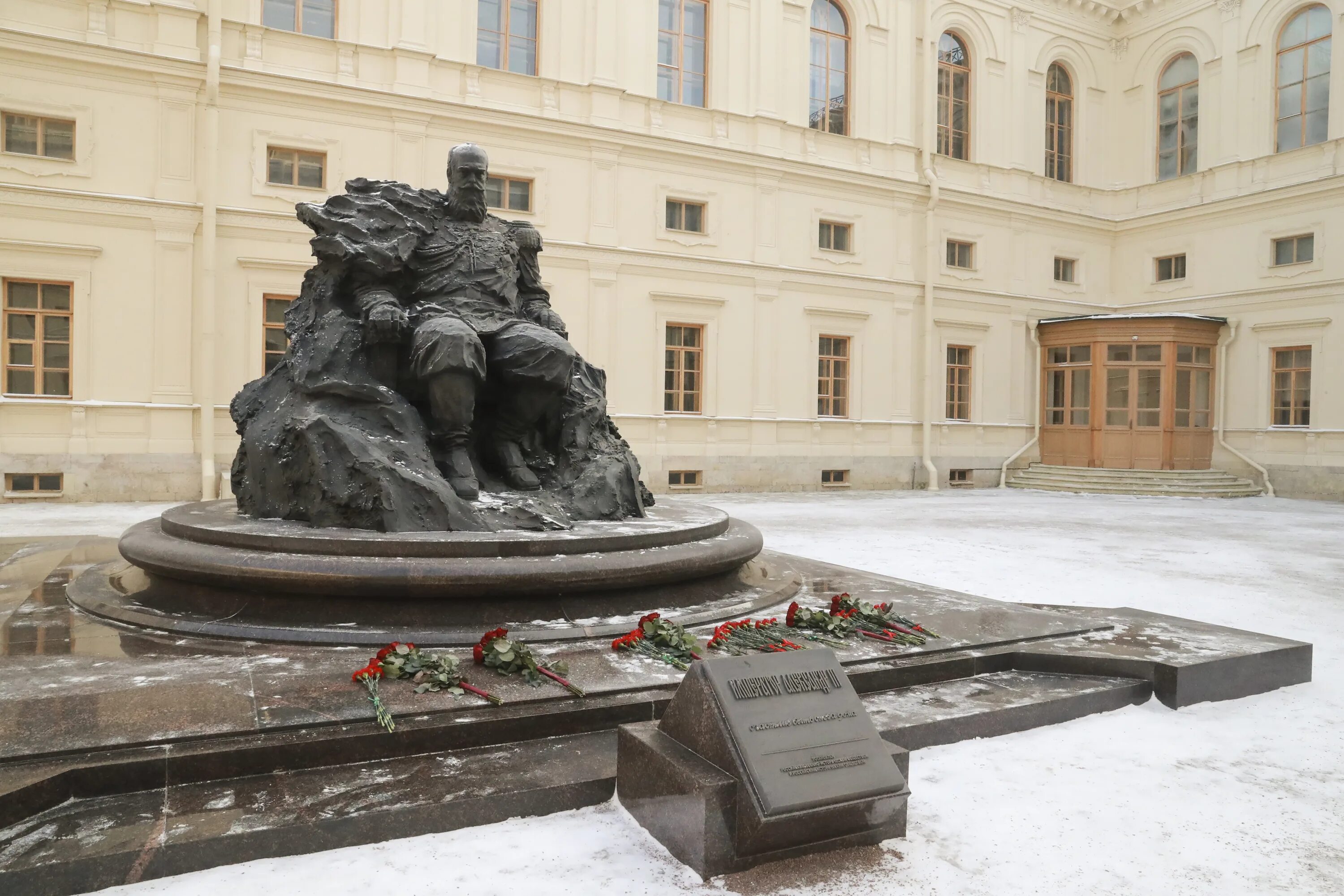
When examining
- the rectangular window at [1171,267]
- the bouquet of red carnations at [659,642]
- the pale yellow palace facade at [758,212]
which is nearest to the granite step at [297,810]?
the bouquet of red carnations at [659,642]

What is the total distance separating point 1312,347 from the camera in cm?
1866

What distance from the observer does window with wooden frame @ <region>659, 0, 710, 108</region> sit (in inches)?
682

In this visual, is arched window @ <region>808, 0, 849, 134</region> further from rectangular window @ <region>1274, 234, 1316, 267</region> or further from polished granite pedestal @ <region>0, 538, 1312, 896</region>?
polished granite pedestal @ <region>0, 538, 1312, 896</region>

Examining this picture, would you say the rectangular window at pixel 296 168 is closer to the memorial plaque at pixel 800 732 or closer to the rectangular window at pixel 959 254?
the rectangular window at pixel 959 254

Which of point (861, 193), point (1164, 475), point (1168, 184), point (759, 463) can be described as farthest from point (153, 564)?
point (1168, 184)

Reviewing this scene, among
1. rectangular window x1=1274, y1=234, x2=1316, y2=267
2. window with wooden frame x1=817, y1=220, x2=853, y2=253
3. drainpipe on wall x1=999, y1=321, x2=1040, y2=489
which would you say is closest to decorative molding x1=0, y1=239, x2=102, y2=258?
window with wooden frame x1=817, y1=220, x2=853, y2=253

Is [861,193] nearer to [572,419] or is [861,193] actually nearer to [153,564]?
[572,419]

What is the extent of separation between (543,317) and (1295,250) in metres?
18.8

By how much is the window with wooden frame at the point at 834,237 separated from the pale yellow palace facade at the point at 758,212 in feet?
0.20

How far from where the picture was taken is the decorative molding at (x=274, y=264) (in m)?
13.8

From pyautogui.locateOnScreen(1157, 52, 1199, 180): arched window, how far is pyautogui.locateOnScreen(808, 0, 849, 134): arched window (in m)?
7.98

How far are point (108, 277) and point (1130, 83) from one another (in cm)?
2143

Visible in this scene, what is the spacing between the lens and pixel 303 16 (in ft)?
47.3

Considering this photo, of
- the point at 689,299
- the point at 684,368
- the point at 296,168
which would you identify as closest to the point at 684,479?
the point at 684,368
